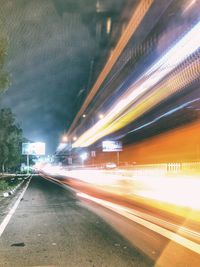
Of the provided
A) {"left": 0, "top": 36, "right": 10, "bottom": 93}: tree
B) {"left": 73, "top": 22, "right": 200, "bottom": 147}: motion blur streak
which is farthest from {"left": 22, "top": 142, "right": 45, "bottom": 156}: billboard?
{"left": 0, "top": 36, "right": 10, "bottom": 93}: tree

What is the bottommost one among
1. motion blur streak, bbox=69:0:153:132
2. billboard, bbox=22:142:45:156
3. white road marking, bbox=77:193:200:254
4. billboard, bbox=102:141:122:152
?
white road marking, bbox=77:193:200:254

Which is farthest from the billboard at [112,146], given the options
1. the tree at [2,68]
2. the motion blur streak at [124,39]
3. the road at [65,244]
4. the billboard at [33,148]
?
the road at [65,244]

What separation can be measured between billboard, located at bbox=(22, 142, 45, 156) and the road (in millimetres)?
82679

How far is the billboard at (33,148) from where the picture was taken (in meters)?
93.5

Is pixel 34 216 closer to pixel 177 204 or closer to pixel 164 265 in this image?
pixel 177 204

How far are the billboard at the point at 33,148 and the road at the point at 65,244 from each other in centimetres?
8268

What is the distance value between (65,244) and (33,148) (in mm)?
88251

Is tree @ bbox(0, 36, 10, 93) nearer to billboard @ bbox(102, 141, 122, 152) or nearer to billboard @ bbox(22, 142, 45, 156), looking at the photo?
billboard @ bbox(102, 141, 122, 152)

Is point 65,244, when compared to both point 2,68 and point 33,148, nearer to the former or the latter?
point 2,68

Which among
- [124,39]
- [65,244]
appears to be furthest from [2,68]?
[124,39]

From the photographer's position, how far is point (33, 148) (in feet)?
311

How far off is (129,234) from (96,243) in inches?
45.9

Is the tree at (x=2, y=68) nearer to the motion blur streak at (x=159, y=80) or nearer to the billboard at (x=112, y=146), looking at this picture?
the motion blur streak at (x=159, y=80)

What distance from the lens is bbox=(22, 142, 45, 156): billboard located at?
93500mm
